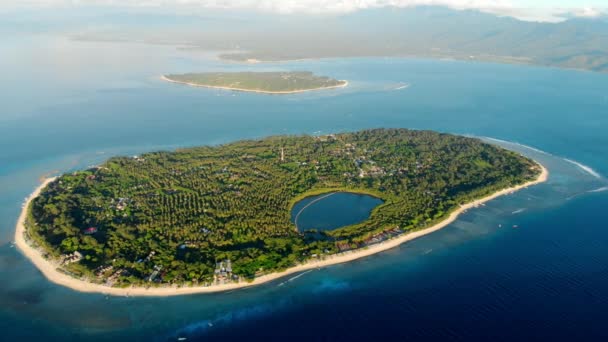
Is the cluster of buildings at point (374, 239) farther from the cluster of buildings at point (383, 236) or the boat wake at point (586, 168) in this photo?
the boat wake at point (586, 168)

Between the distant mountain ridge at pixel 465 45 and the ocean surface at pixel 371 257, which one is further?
the distant mountain ridge at pixel 465 45

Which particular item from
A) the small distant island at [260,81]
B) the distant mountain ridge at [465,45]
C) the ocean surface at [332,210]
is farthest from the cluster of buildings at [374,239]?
the distant mountain ridge at [465,45]

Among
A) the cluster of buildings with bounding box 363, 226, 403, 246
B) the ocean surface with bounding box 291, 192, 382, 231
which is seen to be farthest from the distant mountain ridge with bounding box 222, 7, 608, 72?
the cluster of buildings with bounding box 363, 226, 403, 246

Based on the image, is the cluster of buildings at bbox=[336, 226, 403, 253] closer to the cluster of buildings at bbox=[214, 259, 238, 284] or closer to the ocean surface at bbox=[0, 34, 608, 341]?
the ocean surface at bbox=[0, 34, 608, 341]

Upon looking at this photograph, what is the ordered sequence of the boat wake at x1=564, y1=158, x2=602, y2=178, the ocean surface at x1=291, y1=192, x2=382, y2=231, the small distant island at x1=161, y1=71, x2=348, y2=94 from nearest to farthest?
the ocean surface at x1=291, y1=192, x2=382, y2=231 → the boat wake at x1=564, y1=158, x2=602, y2=178 → the small distant island at x1=161, y1=71, x2=348, y2=94

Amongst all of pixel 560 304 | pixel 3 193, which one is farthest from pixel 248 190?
pixel 560 304

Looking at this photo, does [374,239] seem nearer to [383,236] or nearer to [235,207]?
[383,236]
